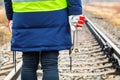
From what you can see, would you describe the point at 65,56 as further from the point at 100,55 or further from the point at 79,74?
the point at 79,74

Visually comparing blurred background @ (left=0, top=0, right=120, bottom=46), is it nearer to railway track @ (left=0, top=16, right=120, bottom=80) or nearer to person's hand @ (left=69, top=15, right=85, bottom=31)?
railway track @ (left=0, top=16, right=120, bottom=80)

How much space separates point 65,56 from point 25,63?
5805 millimetres

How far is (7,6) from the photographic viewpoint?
449 centimetres

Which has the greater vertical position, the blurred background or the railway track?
the railway track

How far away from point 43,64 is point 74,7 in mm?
610

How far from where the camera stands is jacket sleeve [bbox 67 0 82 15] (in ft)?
13.9

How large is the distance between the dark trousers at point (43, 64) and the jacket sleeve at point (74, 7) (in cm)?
42

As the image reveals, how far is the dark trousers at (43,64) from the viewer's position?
4176 mm

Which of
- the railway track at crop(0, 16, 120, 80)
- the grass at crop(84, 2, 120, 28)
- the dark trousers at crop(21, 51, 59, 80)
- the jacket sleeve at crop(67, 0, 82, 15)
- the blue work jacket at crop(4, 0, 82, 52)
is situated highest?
the jacket sleeve at crop(67, 0, 82, 15)

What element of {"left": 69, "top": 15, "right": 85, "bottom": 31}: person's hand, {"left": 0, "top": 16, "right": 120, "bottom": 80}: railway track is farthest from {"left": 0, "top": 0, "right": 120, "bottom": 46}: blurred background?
{"left": 69, "top": 15, "right": 85, "bottom": 31}: person's hand

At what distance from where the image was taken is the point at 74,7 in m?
4.25

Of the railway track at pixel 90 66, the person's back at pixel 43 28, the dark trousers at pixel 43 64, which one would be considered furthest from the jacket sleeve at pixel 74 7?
the railway track at pixel 90 66

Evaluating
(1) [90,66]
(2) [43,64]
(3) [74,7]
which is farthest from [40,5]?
(1) [90,66]

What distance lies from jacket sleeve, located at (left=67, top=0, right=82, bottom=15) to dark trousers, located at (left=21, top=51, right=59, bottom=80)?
42 cm
